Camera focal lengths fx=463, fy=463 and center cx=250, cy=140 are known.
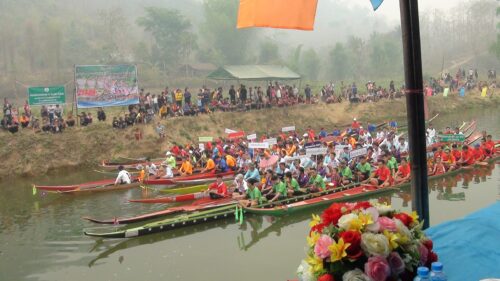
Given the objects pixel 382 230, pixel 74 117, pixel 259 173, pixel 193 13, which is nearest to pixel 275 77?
pixel 74 117

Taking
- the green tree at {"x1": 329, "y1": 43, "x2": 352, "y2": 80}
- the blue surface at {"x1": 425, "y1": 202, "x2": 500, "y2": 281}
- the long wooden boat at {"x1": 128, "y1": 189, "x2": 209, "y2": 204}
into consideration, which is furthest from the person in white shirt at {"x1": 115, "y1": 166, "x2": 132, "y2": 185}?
the green tree at {"x1": 329, "y1": 43, "x2": 352, "y2": 80}

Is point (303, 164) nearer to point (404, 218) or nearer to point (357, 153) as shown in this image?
point (357, 153)

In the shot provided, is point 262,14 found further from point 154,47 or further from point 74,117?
point 154,47

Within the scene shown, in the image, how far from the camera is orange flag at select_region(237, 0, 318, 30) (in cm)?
490

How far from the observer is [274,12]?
4.93 metres

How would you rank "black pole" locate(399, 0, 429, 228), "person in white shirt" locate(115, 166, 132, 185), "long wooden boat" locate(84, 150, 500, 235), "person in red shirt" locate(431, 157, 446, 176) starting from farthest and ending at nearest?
"person in white shirt" locate(115, 166, 132, 185) < "person in red shirt" locate(431, 157, 446, 176) < "long wooden boat" locate(84, 150, 500, 235) < "black pole" locate(399, 0, 429, 228)

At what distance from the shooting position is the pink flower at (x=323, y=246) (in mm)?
2766

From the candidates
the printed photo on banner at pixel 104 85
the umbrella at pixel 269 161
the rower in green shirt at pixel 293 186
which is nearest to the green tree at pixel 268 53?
the printed photo on banner at pixel 104 85

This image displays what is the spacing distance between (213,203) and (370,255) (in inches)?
375

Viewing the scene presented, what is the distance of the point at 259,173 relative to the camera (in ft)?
46.6

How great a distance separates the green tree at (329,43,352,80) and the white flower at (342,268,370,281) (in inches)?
2090

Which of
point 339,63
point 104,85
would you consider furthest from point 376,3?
point 339,63

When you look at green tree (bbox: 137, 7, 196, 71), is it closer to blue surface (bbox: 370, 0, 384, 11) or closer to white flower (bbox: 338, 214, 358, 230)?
blue surface (bbox: 370, 0, 384, 11)

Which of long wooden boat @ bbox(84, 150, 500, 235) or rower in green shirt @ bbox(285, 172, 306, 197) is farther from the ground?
rower in green shirt @ bbox(285, 172, 306, 197)
